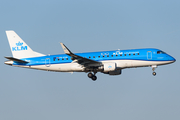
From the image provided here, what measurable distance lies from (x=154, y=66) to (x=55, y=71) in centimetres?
1591

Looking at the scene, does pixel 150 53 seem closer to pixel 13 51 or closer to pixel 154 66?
pixel 154 66

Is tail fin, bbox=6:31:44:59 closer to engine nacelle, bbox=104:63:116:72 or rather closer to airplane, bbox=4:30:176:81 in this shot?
airplane, bbox=4:30:176:81

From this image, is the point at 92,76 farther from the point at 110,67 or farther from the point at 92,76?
the point at 110,67

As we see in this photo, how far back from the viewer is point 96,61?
49.4 m

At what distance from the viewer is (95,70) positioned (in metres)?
51.2

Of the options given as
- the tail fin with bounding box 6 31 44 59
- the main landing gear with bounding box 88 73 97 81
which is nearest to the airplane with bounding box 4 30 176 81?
the main landing gear with bounding box 88 73 97 81

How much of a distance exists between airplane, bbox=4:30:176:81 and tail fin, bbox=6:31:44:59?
672 millimetres

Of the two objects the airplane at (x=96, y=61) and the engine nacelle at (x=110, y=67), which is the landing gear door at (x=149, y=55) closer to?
the airplane at (x=96, y=61)

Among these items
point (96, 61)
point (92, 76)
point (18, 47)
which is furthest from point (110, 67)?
point (18, 47)

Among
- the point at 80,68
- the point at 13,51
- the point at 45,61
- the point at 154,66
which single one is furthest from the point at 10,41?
the point at 154,66

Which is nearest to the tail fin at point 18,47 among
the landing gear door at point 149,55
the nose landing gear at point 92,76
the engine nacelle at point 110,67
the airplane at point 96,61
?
the airplane at point 96,61

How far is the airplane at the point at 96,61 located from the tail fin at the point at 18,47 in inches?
26.4

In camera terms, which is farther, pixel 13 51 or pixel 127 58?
pixel 13 51

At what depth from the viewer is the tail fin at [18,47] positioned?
53938 millimetres
